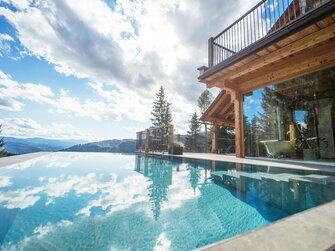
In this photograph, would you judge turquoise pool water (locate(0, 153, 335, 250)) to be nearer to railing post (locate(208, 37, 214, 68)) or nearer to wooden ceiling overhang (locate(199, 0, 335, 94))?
wooden ceiling overhang (locate(199, 0, 335, 94))

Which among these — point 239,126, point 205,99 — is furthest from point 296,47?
point 205,99

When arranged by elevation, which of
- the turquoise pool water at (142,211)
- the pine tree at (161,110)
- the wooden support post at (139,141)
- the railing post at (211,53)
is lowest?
the turquoise pool water at (142,211)

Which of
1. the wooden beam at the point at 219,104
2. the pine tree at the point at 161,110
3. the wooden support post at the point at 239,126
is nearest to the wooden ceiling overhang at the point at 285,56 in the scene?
the wooden support post at the point at 239,126

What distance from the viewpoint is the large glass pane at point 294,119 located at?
5.61 meters

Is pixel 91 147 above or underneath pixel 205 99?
underneath

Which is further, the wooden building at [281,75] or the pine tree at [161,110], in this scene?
the pine tree at [161,110]

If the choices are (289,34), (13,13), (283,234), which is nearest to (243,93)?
(289,34)

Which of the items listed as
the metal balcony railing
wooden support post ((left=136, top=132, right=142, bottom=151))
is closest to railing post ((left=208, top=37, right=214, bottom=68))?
the metal balcony railing

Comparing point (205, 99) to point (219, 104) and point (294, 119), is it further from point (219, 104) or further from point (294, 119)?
point (294, 119)

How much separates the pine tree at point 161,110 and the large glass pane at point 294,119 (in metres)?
22.2

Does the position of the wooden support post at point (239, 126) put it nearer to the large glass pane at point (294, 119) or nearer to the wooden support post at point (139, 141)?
the large glass pane at point (294, 119)

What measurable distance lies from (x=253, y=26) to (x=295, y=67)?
1.78m

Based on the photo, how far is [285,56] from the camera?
4633mm

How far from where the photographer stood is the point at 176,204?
2.04m
